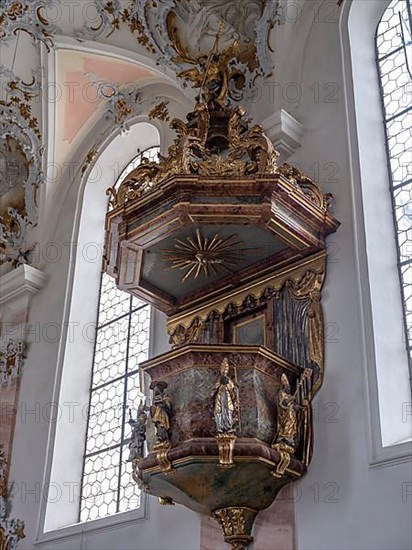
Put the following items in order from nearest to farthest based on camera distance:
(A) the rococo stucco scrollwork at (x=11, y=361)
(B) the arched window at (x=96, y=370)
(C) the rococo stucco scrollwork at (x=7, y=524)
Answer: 1. (B) the arched window at (x=96, y=370)
2. (C) the rococo stucco scrollwork at (x=7, y=524)
3. (A) the rococo stucco scrollwork at (x=11, y=361)

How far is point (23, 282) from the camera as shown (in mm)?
9508

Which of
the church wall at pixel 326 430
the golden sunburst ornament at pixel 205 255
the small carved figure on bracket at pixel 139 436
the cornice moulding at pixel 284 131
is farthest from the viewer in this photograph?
the cornice moulding at pixel 284 131

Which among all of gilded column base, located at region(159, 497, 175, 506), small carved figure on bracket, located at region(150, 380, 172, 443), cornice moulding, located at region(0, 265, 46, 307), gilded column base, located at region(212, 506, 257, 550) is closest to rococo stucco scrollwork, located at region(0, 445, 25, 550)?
cornice moulding, located at region(0, 265, 46, 307)

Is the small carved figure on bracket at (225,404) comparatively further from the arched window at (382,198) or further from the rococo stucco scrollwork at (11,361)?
the rococo stucco scrollwork at (11,361)

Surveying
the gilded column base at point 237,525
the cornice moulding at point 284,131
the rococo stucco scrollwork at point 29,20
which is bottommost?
the gilded column base at point 237,525

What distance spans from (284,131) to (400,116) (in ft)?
3.09

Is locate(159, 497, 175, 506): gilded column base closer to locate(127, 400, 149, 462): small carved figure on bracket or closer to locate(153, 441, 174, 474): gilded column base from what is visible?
locate(127, 400, 149, 462): small carved figure on bracket

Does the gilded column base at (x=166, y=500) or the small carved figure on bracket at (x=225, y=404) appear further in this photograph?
the gilded column base at (x=166, y=500)

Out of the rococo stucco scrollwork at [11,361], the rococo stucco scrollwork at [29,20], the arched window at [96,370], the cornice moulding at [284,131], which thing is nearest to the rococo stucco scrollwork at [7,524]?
the arched window at [96,370]

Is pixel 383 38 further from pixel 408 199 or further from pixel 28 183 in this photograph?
pixel 28 183

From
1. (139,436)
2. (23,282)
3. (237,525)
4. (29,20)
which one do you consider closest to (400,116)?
(139,436)

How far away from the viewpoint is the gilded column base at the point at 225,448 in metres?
5.15

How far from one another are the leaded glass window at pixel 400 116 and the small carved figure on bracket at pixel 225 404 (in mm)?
1308

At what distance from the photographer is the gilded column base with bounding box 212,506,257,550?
554 cm
